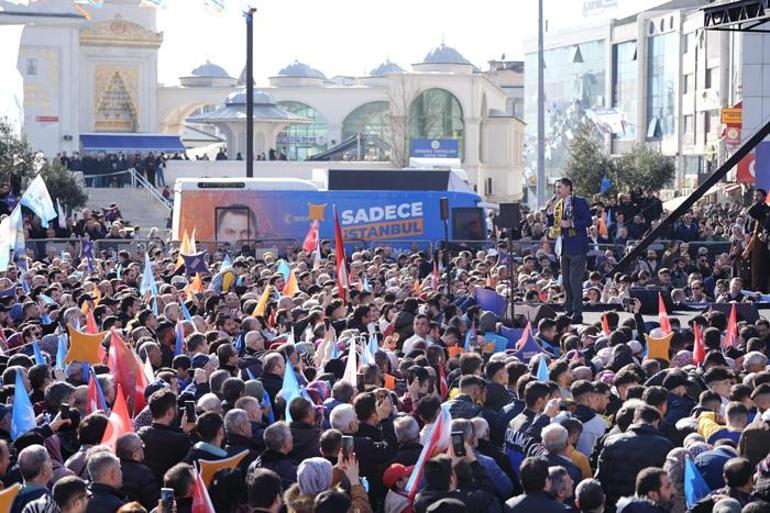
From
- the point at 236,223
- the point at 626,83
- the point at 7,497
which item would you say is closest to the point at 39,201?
the point at 236,223

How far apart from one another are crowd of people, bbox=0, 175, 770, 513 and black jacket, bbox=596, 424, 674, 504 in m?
0.01

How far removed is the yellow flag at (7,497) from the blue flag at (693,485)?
3780 mm

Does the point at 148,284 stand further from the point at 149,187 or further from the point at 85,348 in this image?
the point at 149,187

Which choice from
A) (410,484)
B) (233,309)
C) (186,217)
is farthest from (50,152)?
(410,484)

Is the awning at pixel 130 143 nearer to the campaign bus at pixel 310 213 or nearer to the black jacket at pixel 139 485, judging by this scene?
the campaign bus at pixel 310 213

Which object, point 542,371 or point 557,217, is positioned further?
point 557,217

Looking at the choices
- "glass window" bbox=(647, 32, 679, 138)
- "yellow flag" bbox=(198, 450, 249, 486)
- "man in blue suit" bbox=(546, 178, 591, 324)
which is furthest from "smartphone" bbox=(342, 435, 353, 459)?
"glass window" bbox=(647, 32, 679, 138)

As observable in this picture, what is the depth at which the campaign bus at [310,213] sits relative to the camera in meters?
35.5

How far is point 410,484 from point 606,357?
5864 millimetres

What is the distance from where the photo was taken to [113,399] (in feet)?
40.0

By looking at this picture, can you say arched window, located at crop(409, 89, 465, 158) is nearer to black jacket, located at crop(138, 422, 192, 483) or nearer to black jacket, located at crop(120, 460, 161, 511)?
black jacket, located at crop(138, 422, 192, 483)

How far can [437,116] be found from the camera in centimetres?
8669

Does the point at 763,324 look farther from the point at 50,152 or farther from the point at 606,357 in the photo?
the point at 50,152

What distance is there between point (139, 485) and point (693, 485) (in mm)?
3285
